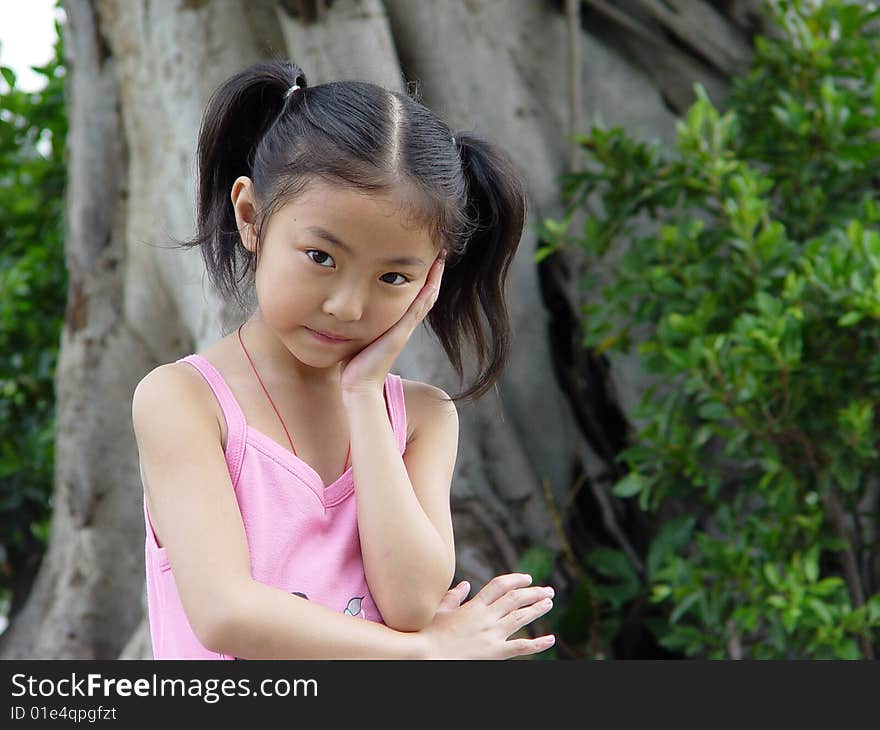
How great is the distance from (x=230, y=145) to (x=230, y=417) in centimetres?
40

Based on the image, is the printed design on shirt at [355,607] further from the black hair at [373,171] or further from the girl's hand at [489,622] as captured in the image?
the black hair at [373,171]

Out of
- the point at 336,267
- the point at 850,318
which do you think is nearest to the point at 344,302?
the point at 336,267

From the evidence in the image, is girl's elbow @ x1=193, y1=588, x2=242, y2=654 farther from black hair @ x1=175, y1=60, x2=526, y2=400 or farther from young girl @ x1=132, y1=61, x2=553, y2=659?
black hair @ x1=175, y1=60, x2=526, y2=400

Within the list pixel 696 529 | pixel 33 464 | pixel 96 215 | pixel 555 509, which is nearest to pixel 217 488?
pixel 555 509

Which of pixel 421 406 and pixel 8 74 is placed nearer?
pixel 421 406

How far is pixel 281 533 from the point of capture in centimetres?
138

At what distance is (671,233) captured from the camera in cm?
273

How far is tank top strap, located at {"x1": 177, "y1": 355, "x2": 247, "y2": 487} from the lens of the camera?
1.37 metres

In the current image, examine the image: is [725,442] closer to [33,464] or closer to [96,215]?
[96,215]

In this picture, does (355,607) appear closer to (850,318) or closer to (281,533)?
(281,533)

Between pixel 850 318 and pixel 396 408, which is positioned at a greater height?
pixel 850 318

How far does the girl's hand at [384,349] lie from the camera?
55.2 inches

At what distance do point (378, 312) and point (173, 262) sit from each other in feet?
6.95

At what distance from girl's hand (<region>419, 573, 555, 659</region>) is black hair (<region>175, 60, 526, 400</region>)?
30 centimetres
